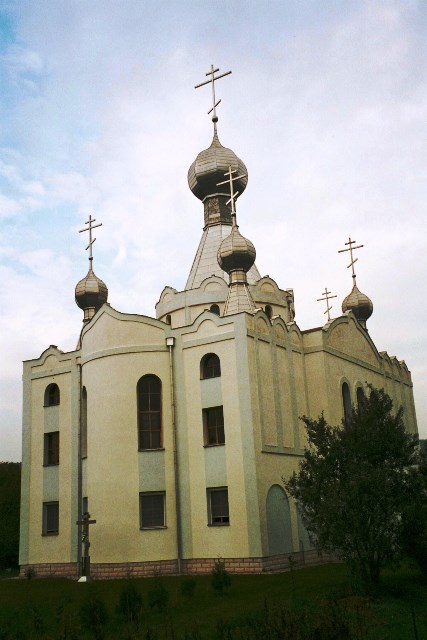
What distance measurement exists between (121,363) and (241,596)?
30.0 ft

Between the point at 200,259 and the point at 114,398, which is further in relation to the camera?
the point at 200,259

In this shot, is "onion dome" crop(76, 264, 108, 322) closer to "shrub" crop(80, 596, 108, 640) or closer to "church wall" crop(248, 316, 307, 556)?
"church wall" crop(248, 316, 307, 556)

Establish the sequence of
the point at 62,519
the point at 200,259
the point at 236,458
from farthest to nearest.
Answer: the point at 200,259
the point at 62,519
the point at 236,458

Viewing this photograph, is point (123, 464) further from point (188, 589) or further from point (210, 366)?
point (188, 589)

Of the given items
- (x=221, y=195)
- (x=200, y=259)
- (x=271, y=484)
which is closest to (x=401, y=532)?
(x=271, y=484)

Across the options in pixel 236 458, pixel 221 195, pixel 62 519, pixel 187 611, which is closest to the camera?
pixel 187 611

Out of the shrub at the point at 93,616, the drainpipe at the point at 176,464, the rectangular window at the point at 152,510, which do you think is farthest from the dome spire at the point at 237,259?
the shrub at the point at 93,616

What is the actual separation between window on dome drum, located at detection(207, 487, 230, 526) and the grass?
2.24 metres

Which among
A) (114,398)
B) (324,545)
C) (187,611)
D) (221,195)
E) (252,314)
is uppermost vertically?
(221,195)

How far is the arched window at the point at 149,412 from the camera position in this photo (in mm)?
22422

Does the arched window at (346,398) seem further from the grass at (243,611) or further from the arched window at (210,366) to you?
the grass at (243,611)

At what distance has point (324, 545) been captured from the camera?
1451cm

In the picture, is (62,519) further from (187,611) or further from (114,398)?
(187,611)

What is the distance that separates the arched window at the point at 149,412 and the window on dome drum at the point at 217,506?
233 centimetres
